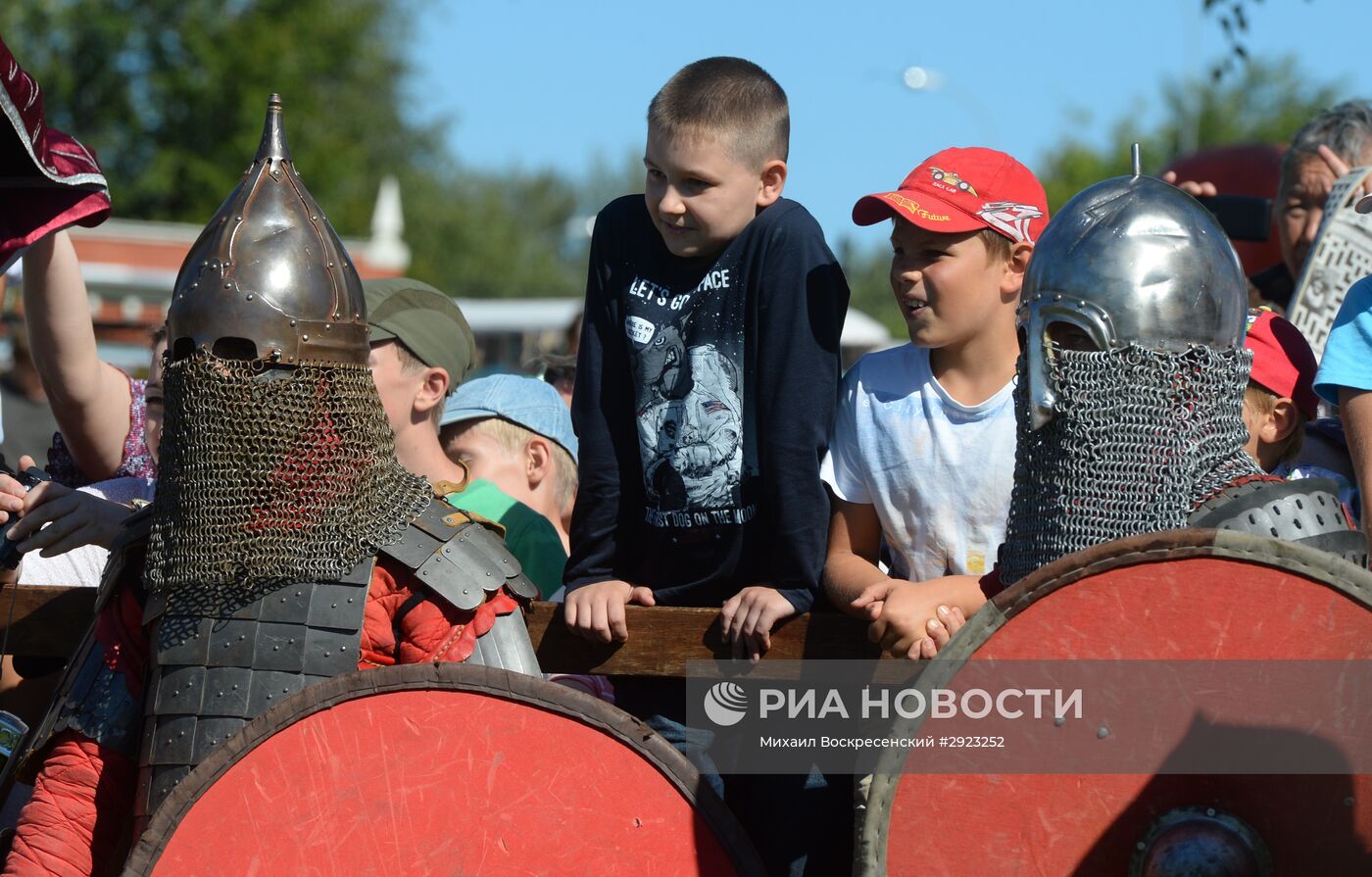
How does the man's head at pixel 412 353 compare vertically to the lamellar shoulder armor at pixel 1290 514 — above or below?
above

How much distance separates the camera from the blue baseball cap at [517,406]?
189 inches

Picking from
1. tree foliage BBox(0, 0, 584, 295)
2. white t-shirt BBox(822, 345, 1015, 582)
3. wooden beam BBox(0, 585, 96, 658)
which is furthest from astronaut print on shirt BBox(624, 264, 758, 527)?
tree foliage BBox(0, 0, 584, 295)

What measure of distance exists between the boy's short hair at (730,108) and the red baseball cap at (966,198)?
0.25 m

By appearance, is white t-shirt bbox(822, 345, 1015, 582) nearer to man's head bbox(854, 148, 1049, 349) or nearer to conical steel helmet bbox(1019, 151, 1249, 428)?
man's head bbox(854, 148, 1049, 349)

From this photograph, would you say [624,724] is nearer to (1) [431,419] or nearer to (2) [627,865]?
(2) [627,865]

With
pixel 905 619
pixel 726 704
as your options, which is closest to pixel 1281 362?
pixel 905 619

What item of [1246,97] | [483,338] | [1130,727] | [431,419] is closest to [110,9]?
[483,338]

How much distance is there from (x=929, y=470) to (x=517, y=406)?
6.32 feet

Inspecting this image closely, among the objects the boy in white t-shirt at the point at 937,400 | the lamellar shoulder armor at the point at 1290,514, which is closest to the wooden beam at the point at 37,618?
the boy in white t-shirt at the point at 937,400

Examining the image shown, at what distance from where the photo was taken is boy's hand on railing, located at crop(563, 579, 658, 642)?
3.16 m

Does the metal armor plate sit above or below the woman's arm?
below

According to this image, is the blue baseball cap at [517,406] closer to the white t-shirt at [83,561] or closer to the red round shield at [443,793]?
the white t-shirt at [83,561]

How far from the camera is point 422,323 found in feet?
13.6

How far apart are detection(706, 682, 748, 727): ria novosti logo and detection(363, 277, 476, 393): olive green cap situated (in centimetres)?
133
